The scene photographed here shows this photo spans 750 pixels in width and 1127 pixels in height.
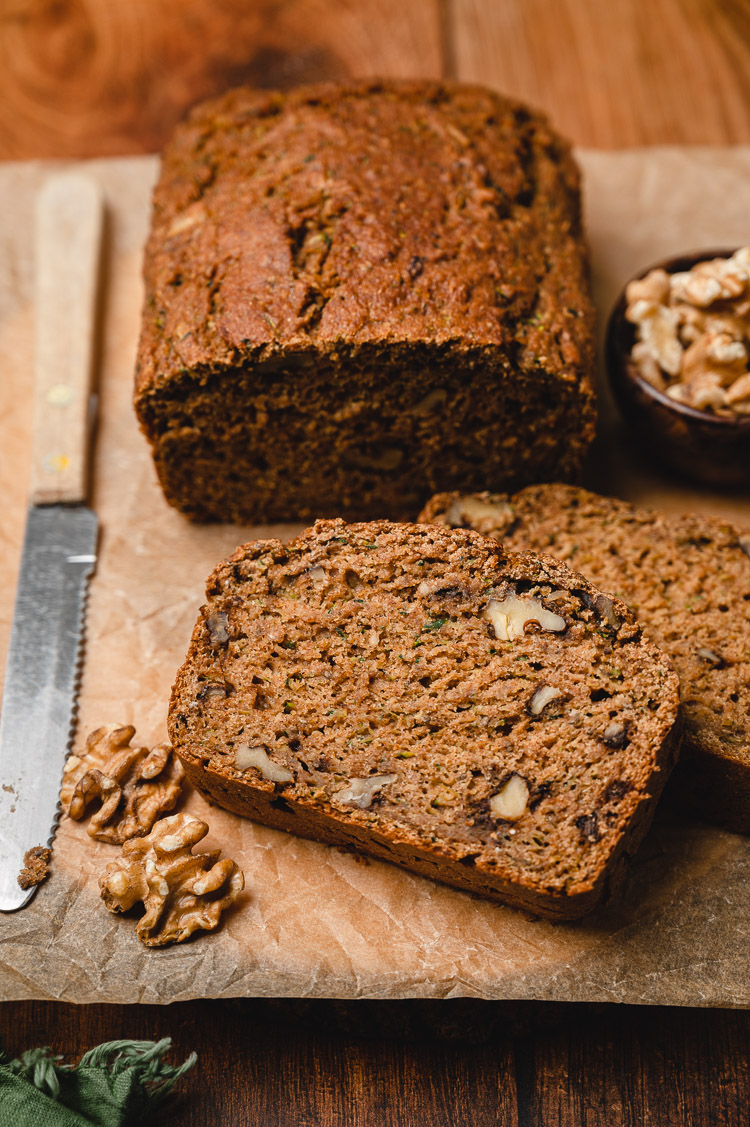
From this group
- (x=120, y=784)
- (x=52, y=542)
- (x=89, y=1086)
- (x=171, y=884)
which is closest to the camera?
(x=89, y=1086)

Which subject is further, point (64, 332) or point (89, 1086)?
point (64, 332)

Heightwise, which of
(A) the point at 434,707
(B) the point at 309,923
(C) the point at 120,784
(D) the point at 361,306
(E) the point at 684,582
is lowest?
(B) the point at 309,923

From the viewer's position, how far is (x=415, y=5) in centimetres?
460

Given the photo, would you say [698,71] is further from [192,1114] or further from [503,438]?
[192,1114]

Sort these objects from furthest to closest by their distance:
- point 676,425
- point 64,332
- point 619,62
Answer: point 619,62 → point 64,332 → point 676,425

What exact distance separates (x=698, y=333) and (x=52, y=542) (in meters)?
2.13

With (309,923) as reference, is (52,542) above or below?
above

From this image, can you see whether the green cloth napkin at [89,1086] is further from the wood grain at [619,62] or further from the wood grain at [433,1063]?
the wood grain at [619,62]

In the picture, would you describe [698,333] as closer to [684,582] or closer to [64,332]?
[684,582]

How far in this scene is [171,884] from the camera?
2.69 m

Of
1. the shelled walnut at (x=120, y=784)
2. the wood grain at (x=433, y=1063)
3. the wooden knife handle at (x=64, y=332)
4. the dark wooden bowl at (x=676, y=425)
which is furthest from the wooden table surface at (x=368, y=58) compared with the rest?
the wood grain at (x=433, y=1063)

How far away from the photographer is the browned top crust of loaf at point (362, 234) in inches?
114

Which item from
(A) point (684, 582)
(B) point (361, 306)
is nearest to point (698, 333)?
(A) point (684, 582)

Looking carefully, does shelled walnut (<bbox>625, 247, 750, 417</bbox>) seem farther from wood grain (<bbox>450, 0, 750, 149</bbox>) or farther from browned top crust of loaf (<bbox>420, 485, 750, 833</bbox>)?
wood grain (<bbox>450, 0, 750, 149</bbox>)
